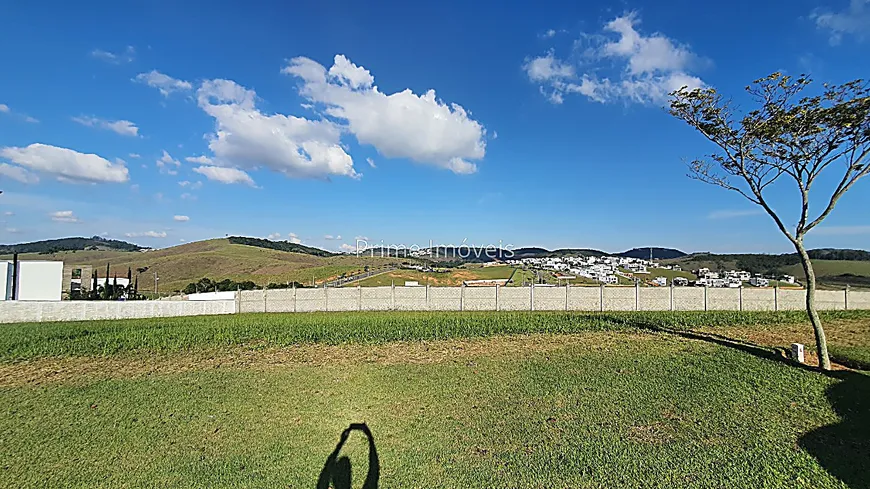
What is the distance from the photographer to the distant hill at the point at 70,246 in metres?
91.8

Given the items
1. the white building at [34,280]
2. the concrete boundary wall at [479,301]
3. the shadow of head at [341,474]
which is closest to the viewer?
the shadow of head at [341,474]

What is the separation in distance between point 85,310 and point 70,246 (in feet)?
367

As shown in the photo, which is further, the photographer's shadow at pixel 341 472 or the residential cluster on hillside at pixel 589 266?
the residential cluster on hillside at pixel 589 266

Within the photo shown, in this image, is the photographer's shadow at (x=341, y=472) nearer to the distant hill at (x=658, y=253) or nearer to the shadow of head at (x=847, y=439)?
the shadow of head at (x=847, y=439)

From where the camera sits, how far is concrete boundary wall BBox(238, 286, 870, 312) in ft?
78.1

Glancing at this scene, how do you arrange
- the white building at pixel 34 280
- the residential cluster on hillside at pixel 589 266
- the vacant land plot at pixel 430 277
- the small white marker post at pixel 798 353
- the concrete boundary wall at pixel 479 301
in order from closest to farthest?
1. the small white marker post at pixel 798 353
2. the concrete boundary wall at pixel 479 301
3. the white building at pixel 34 280
4. the vacant land plot at pixel 430 277
5. the residential cluster on hillside at pixel 589 266

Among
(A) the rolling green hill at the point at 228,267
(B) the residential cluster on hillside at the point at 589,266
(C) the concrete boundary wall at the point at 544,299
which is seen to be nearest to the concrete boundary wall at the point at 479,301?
(C) the concrete boundary wall at the point at 544,299

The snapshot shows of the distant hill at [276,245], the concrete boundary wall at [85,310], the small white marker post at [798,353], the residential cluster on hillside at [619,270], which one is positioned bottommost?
the concrete boundary wall at [85,310]

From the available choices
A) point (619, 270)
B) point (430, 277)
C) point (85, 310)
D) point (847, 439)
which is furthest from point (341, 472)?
point (619, 270)

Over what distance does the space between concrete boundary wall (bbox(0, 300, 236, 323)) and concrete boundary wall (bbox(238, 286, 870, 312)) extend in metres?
4.37

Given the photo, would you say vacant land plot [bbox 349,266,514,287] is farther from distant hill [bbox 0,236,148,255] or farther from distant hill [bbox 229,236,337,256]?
distant hill [bbox 0,236,148,255]

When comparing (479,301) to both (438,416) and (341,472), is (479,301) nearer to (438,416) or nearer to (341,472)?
(438,416)

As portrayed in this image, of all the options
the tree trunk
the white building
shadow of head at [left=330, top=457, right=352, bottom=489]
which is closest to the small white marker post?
the tree trunk

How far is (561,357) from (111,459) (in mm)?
8644
